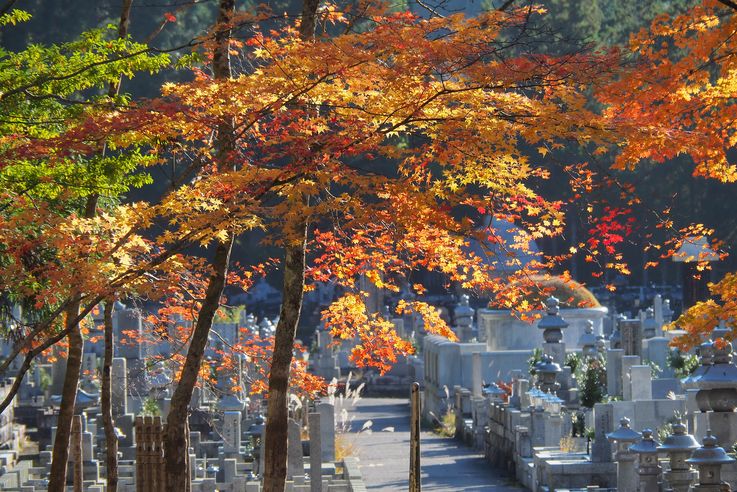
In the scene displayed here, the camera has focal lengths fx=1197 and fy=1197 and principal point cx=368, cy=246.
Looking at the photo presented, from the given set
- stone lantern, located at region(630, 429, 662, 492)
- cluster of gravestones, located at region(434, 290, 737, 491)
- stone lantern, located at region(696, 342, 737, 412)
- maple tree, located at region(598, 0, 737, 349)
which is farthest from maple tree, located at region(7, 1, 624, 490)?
stone lantern, located at region(696, 342, 737, 412)

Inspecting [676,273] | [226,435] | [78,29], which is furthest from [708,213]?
[226,435]

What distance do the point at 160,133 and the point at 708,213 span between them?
41355 mm

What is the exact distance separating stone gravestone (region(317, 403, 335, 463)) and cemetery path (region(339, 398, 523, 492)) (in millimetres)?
1146

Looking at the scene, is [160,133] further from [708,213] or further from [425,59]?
[708,213]

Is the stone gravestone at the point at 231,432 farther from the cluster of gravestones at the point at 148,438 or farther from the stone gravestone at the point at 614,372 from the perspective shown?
the stone gravestone at the point at 614,372

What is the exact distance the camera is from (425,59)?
34.8ft

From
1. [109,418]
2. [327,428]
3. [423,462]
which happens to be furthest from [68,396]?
[423,462]

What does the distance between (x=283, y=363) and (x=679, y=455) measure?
479 cm

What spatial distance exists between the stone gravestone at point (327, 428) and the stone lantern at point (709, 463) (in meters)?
6.39

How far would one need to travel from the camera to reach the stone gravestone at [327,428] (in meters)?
18.4

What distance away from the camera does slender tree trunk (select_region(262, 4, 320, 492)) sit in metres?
12.7

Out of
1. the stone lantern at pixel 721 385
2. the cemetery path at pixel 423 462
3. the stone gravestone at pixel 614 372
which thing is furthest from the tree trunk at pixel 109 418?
the stone gravestone at pixel 614 372

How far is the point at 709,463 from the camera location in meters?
13.4

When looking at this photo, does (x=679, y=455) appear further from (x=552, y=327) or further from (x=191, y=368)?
(x=552, y=327)
